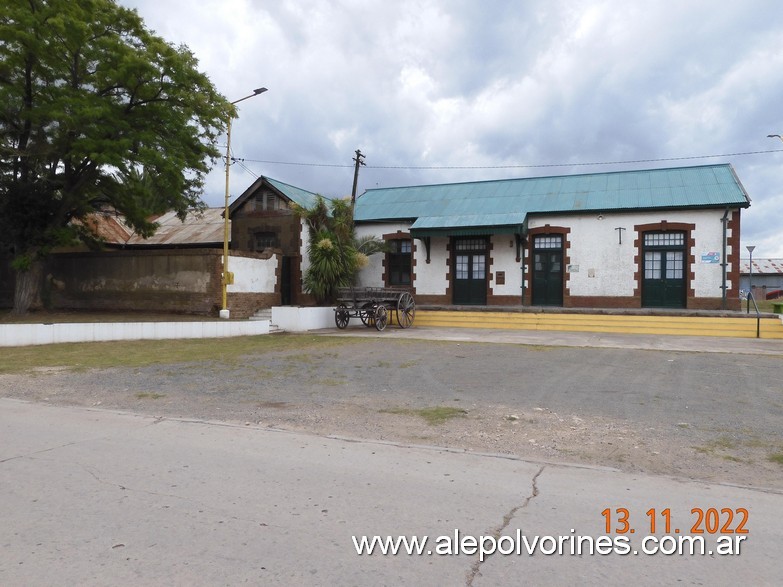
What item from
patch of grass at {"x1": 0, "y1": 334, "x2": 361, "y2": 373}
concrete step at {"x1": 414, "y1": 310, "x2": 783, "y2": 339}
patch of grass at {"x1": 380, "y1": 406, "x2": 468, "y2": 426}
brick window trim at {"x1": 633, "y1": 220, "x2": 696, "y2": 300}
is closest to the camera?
patch of grass at {"x1": 380, "y1": 406, "x2": 468, "y2": 426}

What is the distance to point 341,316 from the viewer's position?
70.0 feet

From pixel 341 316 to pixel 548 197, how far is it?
38.0 ft

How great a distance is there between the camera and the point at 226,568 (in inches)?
125

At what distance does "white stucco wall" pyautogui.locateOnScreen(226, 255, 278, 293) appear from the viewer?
22.1 m

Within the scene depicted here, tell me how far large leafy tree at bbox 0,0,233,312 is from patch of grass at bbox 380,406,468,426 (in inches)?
595

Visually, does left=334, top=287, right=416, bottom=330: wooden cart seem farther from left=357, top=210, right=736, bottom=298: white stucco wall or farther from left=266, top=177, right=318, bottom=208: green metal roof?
left=266, top=177, right=318, bottom=208: green metal roof

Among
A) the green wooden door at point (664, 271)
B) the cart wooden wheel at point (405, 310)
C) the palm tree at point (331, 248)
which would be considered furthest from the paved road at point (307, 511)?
the green wooden door at point (664, 271)

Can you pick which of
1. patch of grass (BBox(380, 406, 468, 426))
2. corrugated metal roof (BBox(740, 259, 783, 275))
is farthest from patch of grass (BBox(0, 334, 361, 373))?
corrugated metal roof (BBox(740, 259, 783, 275))

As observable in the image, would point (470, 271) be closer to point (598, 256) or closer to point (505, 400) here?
point (598, 256)

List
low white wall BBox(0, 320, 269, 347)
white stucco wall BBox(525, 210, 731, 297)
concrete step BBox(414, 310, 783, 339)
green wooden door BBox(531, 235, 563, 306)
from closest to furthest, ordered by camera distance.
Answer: low white wall BBox(0, 320, 269, 347) < concrete step BBox(414, 310, 783, 339) < white stucco wall BBox(525, 210, 731, 297) < green wooden door BBox(531, 235, 563, 306)

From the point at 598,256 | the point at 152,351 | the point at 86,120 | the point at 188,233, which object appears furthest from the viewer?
the point at 188,233

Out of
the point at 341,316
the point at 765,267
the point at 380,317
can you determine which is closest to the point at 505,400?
the point at 380,317

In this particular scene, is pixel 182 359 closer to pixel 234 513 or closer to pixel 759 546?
pixel 234 513

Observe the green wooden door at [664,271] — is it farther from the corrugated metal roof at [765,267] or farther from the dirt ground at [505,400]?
the corrugated metal roof at [765,267]
